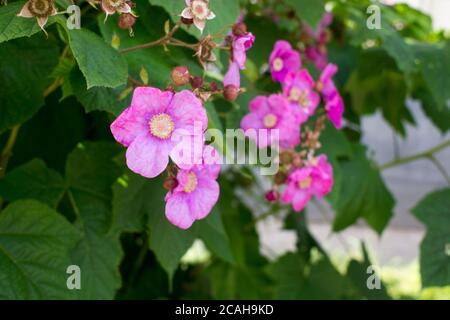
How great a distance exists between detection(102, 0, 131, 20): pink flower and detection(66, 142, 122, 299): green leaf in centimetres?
41

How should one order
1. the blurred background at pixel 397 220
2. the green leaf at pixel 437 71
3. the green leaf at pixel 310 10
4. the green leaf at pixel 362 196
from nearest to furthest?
the green leaf at pixel 310 10
the green leaf at pixel 437 71
the green leaf at pixel 362 196
the blurred background at pixel 397 220

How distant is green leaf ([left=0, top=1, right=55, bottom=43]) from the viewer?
0.78 m

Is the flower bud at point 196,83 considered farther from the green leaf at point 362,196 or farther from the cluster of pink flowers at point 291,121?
the green leaf at point 362,196

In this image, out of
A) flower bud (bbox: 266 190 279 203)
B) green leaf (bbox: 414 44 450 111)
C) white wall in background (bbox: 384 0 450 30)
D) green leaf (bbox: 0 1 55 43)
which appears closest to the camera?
green leaf (bbox: 0 1 55 43)

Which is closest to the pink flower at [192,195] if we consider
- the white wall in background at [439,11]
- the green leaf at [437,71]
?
the green leaf at [437,71]

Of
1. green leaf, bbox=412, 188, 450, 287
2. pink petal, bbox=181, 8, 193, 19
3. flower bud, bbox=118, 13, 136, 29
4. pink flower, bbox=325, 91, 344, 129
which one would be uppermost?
pink petal, bbox=181, 8, 193, 19

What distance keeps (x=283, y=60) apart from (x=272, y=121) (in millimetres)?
152

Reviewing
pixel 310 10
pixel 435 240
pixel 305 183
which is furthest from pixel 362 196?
pixel 305 183

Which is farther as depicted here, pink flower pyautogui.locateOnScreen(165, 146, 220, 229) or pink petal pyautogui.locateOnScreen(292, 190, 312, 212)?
pink petal pyautogui.locateOnScreen(292, 190, 312, 212)

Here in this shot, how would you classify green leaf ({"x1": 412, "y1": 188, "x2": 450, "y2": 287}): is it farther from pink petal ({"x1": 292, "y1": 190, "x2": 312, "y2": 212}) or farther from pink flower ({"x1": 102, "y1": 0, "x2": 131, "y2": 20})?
pink flower ({"x1": 102, "y1": 0, "x2": 131, "y2": 20})

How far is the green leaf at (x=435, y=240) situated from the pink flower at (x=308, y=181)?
311 millimetres

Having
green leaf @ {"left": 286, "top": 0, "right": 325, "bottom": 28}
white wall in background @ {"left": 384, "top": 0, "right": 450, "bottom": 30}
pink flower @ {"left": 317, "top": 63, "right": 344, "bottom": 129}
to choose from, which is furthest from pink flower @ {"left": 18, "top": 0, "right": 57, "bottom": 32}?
white wall in background @ {"left": 384, "top": 0, "right": 450, "bottom": 30}

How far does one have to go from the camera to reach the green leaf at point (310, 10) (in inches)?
55.4

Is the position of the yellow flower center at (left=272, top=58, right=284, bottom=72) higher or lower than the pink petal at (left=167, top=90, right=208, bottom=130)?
lower
